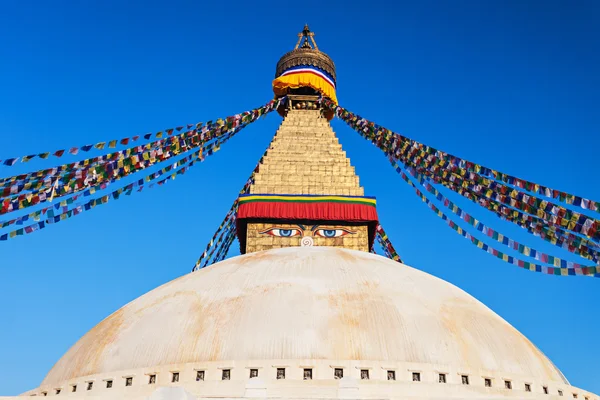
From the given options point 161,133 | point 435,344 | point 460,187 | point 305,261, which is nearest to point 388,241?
point 460,187

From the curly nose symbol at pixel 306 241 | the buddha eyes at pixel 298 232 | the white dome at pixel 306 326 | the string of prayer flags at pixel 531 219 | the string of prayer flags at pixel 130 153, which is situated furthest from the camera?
the buddha eyes at pixel 298 232

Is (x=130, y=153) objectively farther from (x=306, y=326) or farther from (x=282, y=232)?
(x=306, y=326)

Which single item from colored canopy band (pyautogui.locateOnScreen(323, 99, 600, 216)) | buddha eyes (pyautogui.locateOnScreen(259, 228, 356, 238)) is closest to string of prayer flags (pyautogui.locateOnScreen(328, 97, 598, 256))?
colored canopy band (pyautogui.locateOnScreen(323, 99, 600, 216))

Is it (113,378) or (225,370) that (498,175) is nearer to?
(225,370)

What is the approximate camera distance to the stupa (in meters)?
5.77

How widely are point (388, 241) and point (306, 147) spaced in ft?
14.4

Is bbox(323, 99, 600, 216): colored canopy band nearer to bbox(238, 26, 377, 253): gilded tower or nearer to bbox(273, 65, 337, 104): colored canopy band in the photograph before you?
bbox(238, 26, 377, 253): gilded tower

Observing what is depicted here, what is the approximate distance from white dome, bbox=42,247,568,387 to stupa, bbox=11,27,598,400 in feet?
0.05

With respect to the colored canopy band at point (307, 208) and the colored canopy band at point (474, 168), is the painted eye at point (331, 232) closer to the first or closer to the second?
the colored canopy band at point (307, 208)

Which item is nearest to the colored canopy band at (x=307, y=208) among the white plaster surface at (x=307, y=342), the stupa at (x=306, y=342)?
the stupa at (x=306, y=342)

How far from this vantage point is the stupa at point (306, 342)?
18.9 feet

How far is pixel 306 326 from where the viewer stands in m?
6.17

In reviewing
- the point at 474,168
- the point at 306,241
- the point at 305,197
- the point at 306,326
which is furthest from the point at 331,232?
the point at 306,326

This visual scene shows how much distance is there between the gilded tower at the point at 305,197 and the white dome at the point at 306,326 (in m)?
6.46
